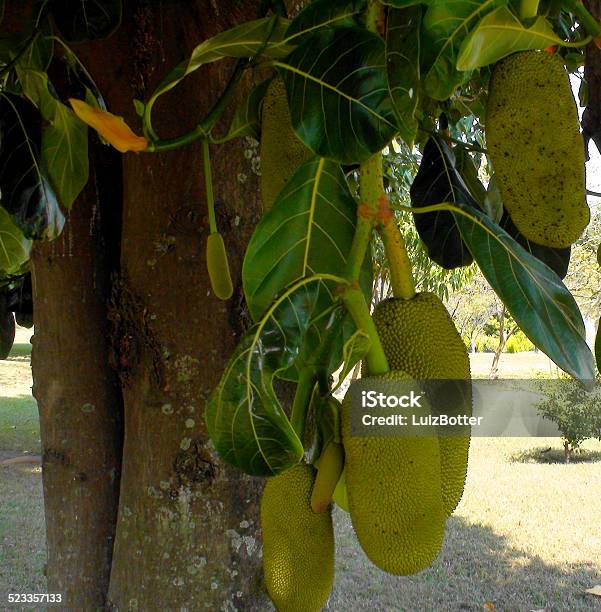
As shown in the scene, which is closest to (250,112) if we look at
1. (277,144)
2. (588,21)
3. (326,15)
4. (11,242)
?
(277,144)

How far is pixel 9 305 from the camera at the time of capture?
1.58 meters

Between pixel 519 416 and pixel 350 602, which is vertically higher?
pixel 519 416

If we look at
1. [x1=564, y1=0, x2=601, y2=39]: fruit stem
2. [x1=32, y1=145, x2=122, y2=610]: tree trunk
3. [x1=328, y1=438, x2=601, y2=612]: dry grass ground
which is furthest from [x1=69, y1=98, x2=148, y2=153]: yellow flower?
[x1=328, y1=438, x2=601, y2=612]: dry grass ground

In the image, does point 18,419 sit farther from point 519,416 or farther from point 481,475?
point 519,416

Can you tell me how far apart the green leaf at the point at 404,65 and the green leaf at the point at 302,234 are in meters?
0.09

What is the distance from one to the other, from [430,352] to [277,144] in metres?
0.21

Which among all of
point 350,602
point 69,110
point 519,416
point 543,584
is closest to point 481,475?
point 543,584

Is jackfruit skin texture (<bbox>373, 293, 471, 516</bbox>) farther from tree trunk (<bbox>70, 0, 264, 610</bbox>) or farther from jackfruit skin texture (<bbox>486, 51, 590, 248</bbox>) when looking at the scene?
tree trunk (<bbox>70, 0, 264, 610</bbox>)

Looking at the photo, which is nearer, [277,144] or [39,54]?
[277,144]

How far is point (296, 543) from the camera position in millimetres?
502

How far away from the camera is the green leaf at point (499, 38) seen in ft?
1.37

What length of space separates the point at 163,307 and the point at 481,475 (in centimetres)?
376

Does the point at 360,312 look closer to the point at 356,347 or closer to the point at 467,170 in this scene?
the point at 356,347

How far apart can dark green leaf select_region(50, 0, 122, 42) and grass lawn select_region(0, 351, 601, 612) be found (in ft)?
7.48
